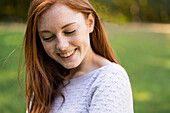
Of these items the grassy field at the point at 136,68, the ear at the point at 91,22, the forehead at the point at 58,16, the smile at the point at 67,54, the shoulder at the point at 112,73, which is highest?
the forehead at the point at 58,16

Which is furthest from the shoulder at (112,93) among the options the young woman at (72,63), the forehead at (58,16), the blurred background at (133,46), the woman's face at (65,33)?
the blurred background at (133,46)

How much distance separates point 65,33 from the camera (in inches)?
62.3

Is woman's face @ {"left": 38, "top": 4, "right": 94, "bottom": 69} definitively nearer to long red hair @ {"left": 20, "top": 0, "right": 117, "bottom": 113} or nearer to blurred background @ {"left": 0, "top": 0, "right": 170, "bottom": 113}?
long red hair @ {"left": 20, "top": 0, "right": 117, "bottom": 113}

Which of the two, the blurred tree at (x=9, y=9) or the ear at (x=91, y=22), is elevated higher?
the ear at (x=91, y=22)

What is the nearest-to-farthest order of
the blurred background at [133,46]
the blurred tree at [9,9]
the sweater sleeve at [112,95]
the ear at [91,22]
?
the sweater sleeve at [112,95] < the ear at [91,22] < the blurred background at [133,46] < the blurred tree at [9,9]

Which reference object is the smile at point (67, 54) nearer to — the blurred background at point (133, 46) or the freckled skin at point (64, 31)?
the freckled skin at point (64, 31)

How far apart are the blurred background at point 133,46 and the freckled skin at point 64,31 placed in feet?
1.23

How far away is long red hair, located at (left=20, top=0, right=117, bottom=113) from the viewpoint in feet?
5.89

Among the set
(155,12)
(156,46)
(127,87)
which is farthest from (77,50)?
(155,12)

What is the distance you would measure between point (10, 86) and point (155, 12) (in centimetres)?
870

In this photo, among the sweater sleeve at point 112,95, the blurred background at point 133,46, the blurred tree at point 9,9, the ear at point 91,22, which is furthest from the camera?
the blurred tree at point 9,9

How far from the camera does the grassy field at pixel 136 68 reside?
4.16 meters

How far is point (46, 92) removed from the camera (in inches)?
74.3

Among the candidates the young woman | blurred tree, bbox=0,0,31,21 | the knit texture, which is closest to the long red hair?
the young woman
